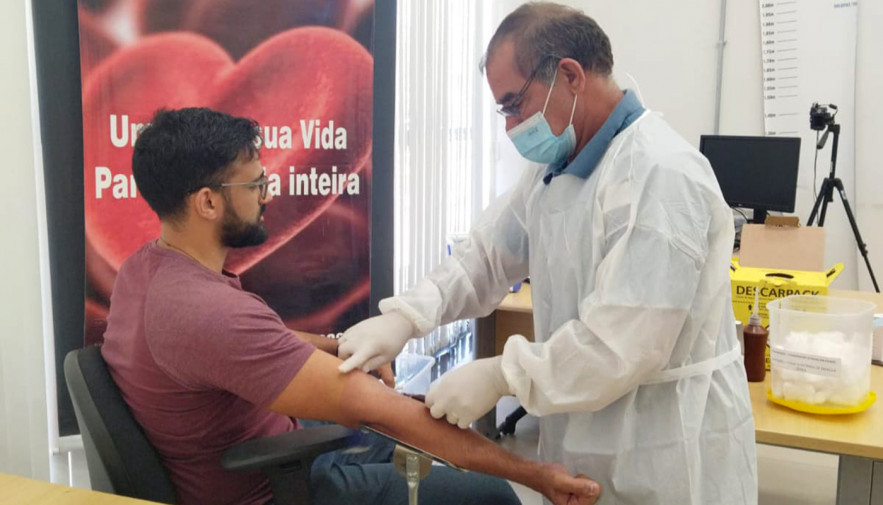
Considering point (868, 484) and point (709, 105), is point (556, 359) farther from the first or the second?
point (709, 105)

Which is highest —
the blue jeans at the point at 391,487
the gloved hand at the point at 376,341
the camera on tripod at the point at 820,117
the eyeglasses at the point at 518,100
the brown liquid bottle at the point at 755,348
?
the camera on tripod at the point at 820,117

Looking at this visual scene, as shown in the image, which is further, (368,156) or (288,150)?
(368,156)

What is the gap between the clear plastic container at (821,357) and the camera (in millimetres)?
1574

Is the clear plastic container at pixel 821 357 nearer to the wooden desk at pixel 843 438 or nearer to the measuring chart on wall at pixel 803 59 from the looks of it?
the wooden desk at pixel 843 438

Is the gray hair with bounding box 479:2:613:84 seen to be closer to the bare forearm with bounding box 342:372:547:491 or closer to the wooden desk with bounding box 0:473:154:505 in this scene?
the bare forearm with bounding box 342:372:547:491

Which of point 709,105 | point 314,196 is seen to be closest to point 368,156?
point 314,196

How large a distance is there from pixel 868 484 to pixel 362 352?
44.2 inches

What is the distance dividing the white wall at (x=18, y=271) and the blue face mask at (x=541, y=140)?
1061mm

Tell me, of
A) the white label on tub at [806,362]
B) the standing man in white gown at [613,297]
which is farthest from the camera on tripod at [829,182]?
the standing man in white gown at [613,297]

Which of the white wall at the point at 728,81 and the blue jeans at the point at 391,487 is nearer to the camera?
the blue jeans at the point at 391,487

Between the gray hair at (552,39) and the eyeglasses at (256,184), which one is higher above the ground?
the gray hair at (552,39)

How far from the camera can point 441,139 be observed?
3.16 m

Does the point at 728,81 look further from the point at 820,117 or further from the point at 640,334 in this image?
the point at 640,334

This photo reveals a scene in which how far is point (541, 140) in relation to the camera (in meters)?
1.33
